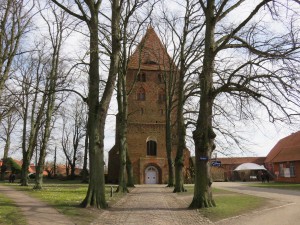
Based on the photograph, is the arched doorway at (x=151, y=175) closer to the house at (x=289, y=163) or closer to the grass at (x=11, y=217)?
the house at (x=289, y=163)

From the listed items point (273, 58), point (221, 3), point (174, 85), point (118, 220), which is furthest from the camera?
point (174, 85)

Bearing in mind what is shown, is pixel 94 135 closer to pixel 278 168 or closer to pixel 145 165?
pixel 145 165

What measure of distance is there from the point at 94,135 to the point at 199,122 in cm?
461

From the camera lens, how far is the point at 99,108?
16.0 metres

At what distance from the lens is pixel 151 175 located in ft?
165

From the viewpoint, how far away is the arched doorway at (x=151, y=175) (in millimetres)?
50181

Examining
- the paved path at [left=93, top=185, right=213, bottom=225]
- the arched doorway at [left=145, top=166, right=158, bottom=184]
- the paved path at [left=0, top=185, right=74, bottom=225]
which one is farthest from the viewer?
the arched doorway at [left=145, top=166, right=158, bottom=184]

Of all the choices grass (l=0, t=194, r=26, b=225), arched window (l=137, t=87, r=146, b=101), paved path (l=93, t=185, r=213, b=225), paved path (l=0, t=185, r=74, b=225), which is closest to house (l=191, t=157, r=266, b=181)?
arched window (l=137, t=87, r=146, b=101)

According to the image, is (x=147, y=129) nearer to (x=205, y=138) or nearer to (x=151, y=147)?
(x=151, y=147)

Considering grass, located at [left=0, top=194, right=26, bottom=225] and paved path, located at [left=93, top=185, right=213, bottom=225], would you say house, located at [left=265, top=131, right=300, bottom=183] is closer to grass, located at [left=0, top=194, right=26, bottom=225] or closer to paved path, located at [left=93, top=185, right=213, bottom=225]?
paved path, located at [left=93, top=185, right=213, bottom=225]

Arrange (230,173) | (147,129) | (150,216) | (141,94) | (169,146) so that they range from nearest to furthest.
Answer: (150,216) → (169,146) → (147,129) → (141,94) → (230,173)

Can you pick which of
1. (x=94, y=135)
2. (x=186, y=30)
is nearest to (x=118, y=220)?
(x=94, y=135)

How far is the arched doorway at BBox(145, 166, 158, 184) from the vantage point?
165 feet

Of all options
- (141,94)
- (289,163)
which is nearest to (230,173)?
(289,163)
